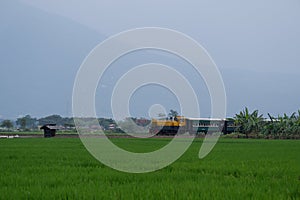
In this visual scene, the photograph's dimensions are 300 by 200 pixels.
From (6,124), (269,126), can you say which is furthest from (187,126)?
(6,124)

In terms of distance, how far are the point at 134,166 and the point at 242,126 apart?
102ft

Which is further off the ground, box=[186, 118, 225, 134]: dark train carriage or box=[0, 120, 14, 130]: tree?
box=[0, 120, 14, 130]: tree

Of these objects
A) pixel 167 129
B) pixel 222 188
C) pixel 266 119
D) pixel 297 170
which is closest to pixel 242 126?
pixel 266 119

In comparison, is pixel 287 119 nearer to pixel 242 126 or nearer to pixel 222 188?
pixel 242 126

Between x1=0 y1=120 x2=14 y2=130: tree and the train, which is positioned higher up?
x1=0 y1=120 x2=14 y2=130: tree

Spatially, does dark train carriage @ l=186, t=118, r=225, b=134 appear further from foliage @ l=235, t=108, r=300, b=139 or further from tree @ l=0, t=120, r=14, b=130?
tree @ l=0, t=120, r=14, b=130

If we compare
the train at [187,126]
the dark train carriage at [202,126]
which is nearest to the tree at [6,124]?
the train at [187,126]

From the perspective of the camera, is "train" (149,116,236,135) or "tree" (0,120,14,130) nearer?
"train" (149,116,236,135)

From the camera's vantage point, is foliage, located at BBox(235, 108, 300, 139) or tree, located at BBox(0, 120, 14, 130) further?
tree, located at BBox(0, 120, 14, 130)

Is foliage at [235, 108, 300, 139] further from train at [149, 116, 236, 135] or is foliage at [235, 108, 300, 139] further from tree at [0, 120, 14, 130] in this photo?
tree at [0, 120, 14, 130]

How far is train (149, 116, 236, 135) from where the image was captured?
123 feet

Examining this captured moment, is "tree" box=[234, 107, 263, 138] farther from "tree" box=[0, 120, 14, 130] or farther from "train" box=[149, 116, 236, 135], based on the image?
"tree" box=[0, 120, 14, 130]

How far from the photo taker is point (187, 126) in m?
38.5

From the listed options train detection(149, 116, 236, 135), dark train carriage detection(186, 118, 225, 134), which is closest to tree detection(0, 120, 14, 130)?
train detection(149, 116, 236, 135)
